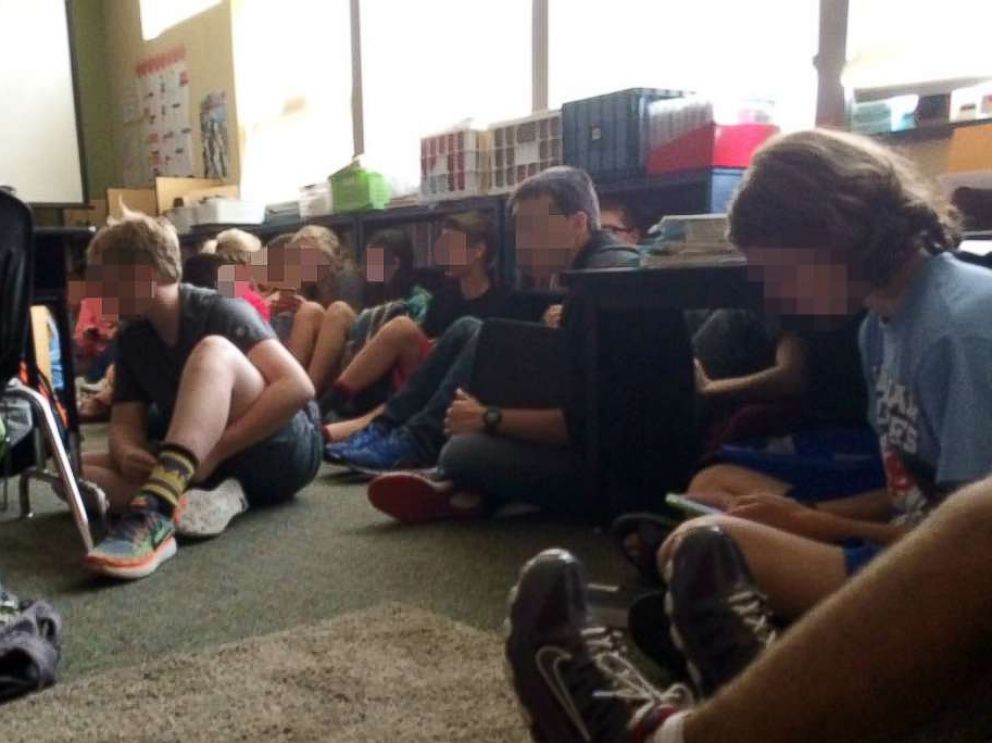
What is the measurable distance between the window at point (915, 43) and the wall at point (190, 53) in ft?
10.6

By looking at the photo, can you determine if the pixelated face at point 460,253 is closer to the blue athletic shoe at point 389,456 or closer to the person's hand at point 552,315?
the person's hand at point 552,315

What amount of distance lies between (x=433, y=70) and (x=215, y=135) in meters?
1.48

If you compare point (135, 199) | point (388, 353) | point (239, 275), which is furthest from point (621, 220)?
point (135, 199)

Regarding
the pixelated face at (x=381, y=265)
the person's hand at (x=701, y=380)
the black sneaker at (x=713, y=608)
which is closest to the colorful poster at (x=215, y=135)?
the pixelated face at (x=381, y=265)

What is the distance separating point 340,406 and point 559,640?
A: 2.12 metres

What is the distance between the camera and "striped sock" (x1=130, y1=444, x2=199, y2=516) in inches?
70.5

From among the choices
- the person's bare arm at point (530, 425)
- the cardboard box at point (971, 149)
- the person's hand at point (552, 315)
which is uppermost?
the cardboard box at point (971, 149)

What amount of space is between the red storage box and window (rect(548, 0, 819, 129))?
0.28ft

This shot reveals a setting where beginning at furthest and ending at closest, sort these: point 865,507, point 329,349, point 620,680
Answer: point 329,349
point 865,507
point 620,680

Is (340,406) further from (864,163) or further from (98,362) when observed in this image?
(864,163)

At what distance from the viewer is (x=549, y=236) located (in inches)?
84.8

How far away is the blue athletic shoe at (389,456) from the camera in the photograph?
2.47 meters

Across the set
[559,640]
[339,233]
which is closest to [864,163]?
[559,640]

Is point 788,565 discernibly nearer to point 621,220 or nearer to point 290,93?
point 621,220
